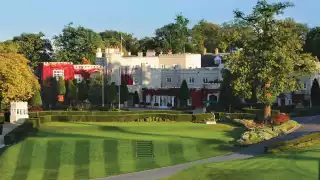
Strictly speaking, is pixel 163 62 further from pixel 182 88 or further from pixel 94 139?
pixel 94 139

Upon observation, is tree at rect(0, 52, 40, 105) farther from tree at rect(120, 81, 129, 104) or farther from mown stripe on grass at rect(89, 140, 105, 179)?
mown stripe on grass at rect(89, 140, 105, 179)

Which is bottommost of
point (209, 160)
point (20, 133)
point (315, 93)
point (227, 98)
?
point (209, 160)

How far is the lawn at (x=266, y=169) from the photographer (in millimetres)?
22812

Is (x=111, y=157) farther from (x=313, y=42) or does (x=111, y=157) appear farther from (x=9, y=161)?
(x=313, y=42)

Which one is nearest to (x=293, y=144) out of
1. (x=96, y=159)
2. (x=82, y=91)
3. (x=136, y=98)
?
(x=96, y=159)

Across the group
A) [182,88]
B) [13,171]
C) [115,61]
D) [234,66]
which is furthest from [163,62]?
[13,171]

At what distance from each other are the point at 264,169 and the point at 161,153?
429 inches

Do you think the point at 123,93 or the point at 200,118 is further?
the point at 123,93

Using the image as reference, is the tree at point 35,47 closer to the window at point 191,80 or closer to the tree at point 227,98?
the window at point 191,80

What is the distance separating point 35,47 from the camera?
111750mm

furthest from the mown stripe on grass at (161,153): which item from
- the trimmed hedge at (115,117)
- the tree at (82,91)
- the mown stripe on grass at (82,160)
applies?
the tree at (82,91)

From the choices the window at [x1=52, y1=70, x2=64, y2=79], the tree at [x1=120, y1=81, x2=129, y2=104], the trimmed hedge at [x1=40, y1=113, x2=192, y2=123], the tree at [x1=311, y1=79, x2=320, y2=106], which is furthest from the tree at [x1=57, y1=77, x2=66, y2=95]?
the tree at [x1=311, y1=79, x2=320, y2=106]

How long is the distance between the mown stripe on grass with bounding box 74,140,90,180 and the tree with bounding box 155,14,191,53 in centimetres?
9446

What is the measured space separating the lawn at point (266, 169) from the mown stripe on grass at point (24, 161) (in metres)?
9.02
